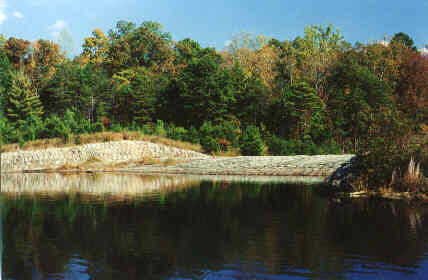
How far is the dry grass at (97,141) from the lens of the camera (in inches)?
915

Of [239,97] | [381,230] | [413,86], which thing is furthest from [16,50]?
[381,230]

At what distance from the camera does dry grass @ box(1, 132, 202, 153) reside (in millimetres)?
23250

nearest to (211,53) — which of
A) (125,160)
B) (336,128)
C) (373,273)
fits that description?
(336,128)

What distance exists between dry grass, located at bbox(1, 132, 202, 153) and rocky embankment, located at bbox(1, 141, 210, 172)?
2.40 feet

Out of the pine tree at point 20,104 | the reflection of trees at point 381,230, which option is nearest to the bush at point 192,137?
the pine tree at point 20,104

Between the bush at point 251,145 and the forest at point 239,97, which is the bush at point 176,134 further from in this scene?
the bush at point 251,145

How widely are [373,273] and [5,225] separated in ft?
20.6

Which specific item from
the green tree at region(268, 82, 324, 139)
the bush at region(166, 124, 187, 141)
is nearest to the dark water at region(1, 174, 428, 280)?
the bush at region(166, 124, 187, 141)

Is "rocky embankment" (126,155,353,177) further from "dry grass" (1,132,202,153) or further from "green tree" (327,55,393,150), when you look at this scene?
"green tree" (327,55,393,150)

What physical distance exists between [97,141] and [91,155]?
5.66 feet

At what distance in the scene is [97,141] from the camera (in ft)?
80.3

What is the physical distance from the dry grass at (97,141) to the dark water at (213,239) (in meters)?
12.7

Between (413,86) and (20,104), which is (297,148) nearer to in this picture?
(413,86)

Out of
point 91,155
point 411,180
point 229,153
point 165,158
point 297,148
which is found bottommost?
point 411,180
